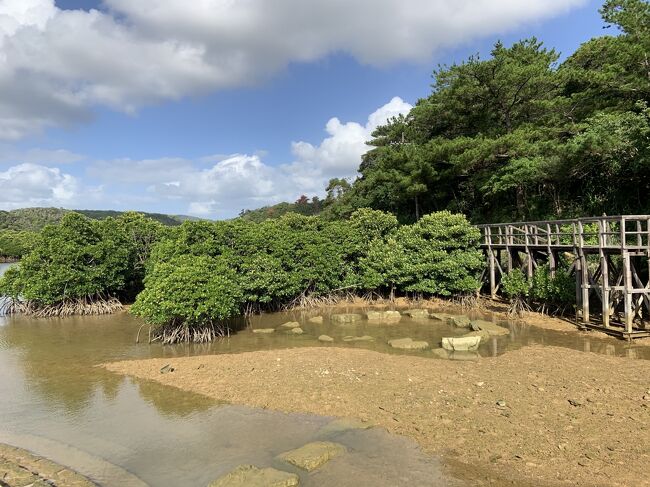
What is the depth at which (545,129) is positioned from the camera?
2617cm

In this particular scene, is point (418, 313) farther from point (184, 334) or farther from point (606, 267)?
point (184, 334)

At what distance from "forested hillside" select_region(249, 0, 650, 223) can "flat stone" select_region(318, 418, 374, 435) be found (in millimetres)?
18532

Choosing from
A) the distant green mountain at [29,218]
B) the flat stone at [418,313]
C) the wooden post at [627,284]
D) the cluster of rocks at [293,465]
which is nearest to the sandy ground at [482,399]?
the cluster of rocks at [293,465]

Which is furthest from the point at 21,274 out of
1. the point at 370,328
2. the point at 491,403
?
the point at 491,403

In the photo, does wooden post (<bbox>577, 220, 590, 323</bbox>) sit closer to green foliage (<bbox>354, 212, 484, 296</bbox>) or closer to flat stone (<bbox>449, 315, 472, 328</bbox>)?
flat stone (<bbox>449, 315, 472, 328</bbox>)

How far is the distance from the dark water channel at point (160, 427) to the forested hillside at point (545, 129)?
1117 centimetres

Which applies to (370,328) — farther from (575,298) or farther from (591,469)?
(591,469)

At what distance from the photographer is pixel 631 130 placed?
782 inches

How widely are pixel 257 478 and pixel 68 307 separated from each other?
23.3 m

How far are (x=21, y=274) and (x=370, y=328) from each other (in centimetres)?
2082

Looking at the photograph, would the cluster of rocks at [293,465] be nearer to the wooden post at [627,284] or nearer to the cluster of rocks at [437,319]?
the cluster of rocks at [437,319]

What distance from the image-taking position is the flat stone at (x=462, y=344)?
48.8 ft

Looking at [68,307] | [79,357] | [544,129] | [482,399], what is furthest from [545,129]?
[68,307]

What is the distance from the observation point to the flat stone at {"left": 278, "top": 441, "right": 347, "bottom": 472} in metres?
7.28
